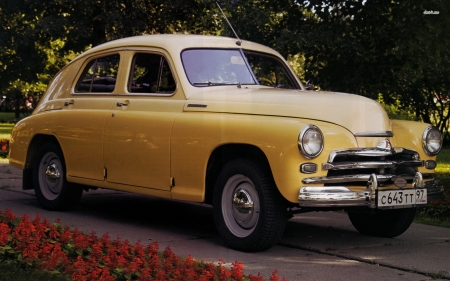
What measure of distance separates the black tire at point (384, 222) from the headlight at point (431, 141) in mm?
670

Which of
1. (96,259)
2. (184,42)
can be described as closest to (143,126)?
(184,42)

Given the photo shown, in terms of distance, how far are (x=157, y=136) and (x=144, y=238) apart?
3.27 ft

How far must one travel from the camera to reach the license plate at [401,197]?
6942 mm

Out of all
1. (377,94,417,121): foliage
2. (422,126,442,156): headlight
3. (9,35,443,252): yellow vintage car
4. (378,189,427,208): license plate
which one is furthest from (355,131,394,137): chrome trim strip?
(377,94,417,121): foliage

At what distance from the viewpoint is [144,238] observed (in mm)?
7891

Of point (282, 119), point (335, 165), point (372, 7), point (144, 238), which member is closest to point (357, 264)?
point (335, 165)

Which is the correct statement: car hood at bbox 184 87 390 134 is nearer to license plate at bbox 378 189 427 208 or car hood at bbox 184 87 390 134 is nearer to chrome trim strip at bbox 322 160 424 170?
chrome trim strip at bbox 322 160 424 170

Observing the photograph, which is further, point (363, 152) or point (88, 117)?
point (88, 117)

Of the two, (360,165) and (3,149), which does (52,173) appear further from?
(3,149)

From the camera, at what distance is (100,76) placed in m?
9.44

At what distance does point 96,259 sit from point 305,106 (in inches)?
87.6

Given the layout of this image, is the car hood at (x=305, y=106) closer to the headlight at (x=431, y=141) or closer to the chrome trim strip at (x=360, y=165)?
the chrome trim strip at (x=360, y=165)

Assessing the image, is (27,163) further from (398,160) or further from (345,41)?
(345,41)

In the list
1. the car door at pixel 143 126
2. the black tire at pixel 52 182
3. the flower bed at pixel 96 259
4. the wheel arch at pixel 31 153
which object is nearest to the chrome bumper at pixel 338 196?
the flower bed at pixel 96 259
